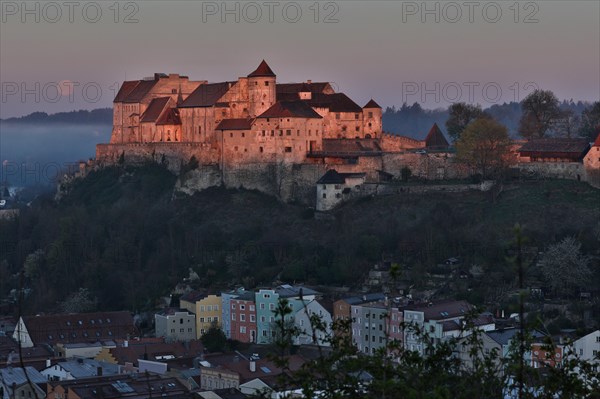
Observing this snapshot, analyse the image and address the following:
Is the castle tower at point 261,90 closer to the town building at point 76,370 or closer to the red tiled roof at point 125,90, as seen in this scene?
the red tiled roof at point 125,90

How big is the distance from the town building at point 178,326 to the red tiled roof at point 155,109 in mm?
14911

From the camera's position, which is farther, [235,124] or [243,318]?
[235,124]

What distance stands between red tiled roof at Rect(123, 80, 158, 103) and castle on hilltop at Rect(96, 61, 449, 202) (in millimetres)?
83

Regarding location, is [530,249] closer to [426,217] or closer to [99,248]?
[426,217]

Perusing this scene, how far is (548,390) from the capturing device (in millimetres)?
16281

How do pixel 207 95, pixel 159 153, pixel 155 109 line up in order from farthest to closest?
1. pixel 155 109
2. pixel 159 153
3. pixel 207 95

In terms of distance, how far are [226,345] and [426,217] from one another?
31.9 ft

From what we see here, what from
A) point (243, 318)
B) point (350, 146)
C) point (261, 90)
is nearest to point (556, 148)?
point (350, 146)

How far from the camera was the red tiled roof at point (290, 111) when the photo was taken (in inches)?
2248

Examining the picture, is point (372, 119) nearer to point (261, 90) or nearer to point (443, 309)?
point (261, 90)

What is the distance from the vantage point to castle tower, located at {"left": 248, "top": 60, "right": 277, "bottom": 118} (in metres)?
59.8

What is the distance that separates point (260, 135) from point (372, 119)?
5.98 meters

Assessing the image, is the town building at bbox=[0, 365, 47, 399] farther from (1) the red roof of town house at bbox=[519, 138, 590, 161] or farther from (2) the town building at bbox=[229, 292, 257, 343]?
(1) the red roof of town house at bbox=[519, 138, 590, 161]

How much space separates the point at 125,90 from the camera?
6894 centimetres
